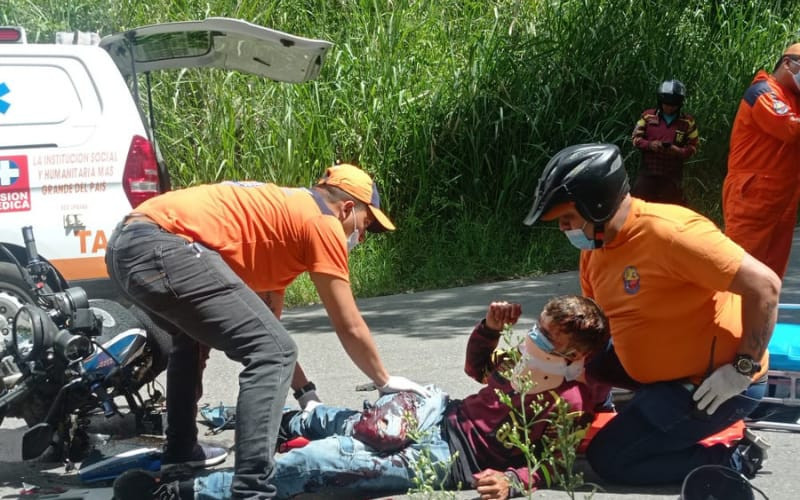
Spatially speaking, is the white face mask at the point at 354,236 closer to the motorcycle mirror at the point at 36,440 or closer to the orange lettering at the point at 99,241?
the motorcycle mirror at the point at 36,440

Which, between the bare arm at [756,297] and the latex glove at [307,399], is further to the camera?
the latex glove at [307,399]

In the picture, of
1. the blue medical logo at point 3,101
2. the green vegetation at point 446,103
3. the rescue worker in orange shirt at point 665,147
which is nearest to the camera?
the blue medical logo at point 3,101

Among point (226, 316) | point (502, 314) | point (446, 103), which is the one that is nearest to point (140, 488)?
point (226, 316)

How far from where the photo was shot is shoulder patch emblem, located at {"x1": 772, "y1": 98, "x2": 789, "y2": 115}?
652 centimetres

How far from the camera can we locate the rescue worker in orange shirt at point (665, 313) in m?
3.91

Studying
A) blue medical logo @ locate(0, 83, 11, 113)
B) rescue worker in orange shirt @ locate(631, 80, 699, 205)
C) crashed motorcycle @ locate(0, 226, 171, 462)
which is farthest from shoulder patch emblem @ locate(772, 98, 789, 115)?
blue medical logo @ locate(0, 83, 11, 113)

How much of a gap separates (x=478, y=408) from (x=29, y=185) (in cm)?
282

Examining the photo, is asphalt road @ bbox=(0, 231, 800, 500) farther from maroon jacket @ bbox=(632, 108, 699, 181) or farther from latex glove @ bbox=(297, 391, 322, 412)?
maroon jacket @ bbox=(632, 108, 699, 181)

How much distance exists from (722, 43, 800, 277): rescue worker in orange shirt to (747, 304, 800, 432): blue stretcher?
1995mm

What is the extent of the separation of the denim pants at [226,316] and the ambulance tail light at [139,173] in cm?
189

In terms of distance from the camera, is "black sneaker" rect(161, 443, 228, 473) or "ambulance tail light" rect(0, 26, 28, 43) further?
"ambulance tail light" rect(0, 26, 28, 43)

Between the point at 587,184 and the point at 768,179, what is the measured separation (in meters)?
3.03

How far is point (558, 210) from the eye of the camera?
4.10 metres

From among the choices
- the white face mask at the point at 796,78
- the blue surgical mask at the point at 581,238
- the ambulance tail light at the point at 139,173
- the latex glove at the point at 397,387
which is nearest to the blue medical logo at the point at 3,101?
the ambulance tail light at the point at 139,173
